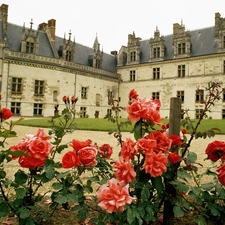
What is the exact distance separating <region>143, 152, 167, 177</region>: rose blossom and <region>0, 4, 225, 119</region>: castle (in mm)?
21226

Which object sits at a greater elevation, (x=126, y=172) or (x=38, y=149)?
(x=38, y=149)

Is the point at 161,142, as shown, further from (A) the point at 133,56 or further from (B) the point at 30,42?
(A) the point at 133,56

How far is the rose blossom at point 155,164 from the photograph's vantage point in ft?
5.59

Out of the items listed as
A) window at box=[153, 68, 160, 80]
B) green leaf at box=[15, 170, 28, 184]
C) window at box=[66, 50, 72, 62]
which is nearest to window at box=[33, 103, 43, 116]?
A: window at box=[66, 50, 72, 62]

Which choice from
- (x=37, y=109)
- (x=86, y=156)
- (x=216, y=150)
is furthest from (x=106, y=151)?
(x=37, y=109)

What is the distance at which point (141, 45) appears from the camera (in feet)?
97.7

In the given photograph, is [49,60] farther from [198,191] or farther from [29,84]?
[198,191]

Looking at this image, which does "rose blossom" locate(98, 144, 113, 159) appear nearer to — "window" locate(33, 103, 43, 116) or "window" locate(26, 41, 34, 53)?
"window" locate(33, 103, 43, 116)

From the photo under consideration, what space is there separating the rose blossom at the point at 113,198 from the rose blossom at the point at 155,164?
0.23 metres

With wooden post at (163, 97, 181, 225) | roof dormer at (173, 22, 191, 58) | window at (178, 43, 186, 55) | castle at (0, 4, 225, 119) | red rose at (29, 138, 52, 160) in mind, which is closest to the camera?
red rose at (29, 138, 52, 160)

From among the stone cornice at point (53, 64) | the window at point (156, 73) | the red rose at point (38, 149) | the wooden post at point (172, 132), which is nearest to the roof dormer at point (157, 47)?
the window at point (156, 73)

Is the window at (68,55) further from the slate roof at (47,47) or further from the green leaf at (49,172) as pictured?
the green leaf at (49,172)

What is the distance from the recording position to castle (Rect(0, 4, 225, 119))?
21.9 meters

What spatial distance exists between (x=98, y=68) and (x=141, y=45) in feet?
20.7
